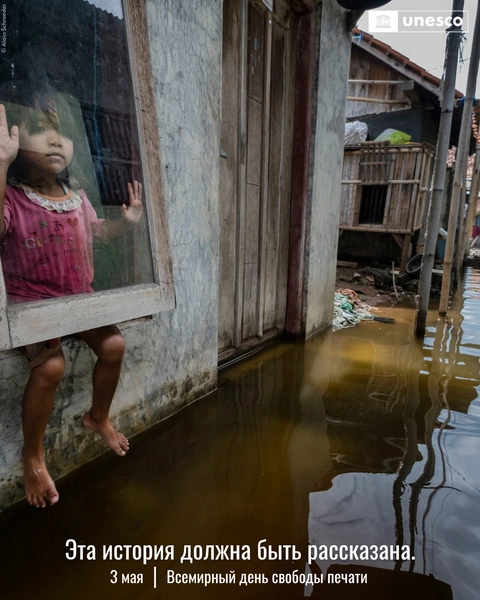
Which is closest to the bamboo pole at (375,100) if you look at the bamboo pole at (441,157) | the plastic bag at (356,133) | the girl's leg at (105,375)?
the plastic bag at (356,133)

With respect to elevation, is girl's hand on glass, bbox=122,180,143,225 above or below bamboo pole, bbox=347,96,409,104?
below

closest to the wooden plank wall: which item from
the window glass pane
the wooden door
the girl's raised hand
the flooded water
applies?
the wooden door

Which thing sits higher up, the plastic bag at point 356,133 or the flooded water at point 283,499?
the plastic bag at point 356,133

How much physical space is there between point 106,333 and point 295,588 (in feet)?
4.45

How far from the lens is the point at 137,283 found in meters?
1.98

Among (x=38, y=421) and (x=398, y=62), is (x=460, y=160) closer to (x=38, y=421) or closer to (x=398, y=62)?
(x=398, y=62)

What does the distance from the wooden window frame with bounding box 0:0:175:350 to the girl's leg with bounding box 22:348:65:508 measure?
208mm

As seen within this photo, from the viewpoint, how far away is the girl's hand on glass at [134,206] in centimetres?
193

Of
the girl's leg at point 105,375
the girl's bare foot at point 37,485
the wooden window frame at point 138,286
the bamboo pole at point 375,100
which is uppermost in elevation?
the bamboo pole at point 375,100

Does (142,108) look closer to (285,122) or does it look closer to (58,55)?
(58,55)

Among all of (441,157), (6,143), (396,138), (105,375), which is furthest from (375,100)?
(6,143)

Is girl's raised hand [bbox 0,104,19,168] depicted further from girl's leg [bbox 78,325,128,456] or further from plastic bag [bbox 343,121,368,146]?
plastic bag [bbox 343,121,368,146]

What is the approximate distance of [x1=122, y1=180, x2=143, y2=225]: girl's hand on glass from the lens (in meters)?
1.93

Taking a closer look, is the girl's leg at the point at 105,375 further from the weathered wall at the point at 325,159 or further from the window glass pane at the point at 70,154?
the weathered wall at the point at 325,159
